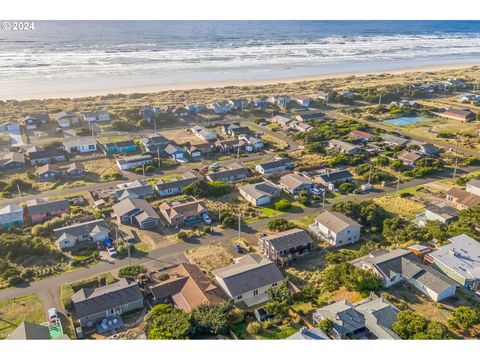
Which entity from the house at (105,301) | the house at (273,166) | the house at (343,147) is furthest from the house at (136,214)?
the house at (343,147)

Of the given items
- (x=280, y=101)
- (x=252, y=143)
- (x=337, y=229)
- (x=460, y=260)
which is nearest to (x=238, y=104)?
(x=280, y=101)

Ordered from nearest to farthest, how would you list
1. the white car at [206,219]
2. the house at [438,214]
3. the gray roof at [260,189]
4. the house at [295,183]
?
the house at [438,214]
the white car at [206,219]
the gray roof at [260,189]
the house at [295,183]

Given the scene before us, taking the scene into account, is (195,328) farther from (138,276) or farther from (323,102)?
(323,102)

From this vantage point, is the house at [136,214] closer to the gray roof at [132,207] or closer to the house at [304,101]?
the gray roof at [132,207]

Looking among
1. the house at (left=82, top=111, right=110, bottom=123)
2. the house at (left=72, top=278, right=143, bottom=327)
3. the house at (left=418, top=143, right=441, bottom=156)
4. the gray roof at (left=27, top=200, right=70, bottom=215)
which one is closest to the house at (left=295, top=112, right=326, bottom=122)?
the house at (left=418, top=143, right=441, bottom=156)

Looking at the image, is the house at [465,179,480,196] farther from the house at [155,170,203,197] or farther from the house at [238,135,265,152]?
the house at [155,170,203,197]

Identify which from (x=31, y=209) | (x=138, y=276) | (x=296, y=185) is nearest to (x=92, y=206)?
(x=31, y=209)
